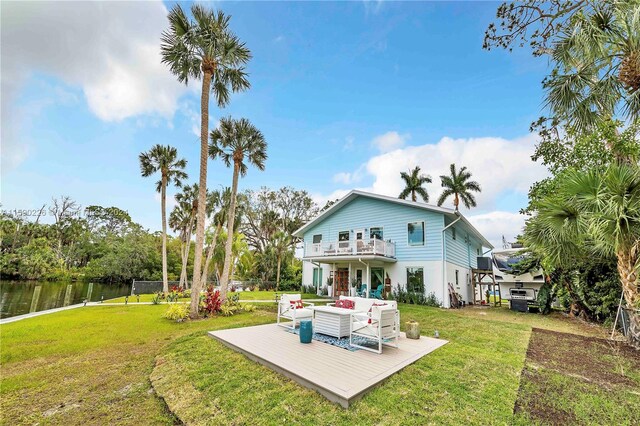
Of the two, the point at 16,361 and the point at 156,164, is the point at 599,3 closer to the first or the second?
the point at 16,361

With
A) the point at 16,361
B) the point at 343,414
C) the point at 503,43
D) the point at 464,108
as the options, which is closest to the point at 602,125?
the point at 503,43

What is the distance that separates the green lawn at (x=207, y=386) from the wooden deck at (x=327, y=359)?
14 cm

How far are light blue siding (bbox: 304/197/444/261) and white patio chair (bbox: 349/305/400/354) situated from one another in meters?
9.50

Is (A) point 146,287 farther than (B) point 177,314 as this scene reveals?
Yes

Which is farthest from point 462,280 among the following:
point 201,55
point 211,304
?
point 201,55

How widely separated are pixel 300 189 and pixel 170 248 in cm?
1921

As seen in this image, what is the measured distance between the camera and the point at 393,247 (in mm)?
15789

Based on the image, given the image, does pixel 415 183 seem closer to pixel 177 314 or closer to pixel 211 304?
pixel 211 304

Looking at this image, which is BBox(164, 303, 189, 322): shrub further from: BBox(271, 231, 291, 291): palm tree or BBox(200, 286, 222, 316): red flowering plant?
BBox(271, 231, 291, 291): palm tree

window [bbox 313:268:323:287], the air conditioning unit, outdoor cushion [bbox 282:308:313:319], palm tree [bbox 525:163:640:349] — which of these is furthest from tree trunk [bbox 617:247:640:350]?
window [bbox 313:268:323:287]

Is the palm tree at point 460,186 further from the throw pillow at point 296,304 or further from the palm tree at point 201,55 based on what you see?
the throw pillow at point 296,304

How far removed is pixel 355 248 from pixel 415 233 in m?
3.51

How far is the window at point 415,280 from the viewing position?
14.7 meters

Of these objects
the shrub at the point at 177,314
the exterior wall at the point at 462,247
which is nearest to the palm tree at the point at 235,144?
the shrub at the point at 177,314
